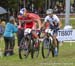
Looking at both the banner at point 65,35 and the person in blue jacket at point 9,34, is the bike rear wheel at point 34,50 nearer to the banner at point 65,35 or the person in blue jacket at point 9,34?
the person in blue jacket at point 9,34

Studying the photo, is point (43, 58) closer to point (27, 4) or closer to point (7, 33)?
point (7, 33)

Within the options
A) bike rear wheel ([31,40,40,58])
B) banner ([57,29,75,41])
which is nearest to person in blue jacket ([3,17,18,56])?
bike rear wheel ([31,40,40,58])

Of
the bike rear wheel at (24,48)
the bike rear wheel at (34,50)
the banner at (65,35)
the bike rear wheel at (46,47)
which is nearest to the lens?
the bike rear wheel at (24,48)

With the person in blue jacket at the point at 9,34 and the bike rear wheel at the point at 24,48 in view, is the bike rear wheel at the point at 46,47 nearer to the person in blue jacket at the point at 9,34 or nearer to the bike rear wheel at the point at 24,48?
the bike rear wheel at the point at 24,48

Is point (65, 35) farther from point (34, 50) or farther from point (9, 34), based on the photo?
point (34, 50)

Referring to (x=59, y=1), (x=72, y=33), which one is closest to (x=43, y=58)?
(x=72, y=33)

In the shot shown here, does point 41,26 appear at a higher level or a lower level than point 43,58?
higher

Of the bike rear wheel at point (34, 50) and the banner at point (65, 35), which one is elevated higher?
the banner at point (65, 35)

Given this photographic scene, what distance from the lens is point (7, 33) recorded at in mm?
18672

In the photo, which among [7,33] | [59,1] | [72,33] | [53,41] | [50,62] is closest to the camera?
A: [50,62]

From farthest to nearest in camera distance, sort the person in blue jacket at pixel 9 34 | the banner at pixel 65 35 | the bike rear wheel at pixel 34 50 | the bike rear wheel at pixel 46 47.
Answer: the banner at pixel 65 35 < the person in blue jacket at pixel 9 34 < the bike rear wheel at pixel 46 47 < the bike rear wheel at pixel 34 50

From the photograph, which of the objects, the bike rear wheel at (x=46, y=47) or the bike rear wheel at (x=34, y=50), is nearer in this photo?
the bike rear wheel at (x=34, y=50)

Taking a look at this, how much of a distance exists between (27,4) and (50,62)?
167 feet

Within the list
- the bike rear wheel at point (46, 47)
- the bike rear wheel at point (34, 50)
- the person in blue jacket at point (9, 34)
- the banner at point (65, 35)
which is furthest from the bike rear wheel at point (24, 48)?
the banner at point (65, 35)
